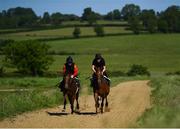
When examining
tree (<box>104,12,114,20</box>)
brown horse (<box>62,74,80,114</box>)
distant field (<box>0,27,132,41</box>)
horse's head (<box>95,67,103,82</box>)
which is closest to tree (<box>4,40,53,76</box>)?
distant field (<box>0,27,132,41</box>)

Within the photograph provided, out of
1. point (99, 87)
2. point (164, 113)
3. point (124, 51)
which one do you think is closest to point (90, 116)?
point (99, 87)

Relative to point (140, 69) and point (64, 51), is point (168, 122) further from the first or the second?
point (64, 51)

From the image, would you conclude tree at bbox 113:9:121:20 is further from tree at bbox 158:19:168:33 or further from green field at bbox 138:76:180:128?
green field at bbox 138:76:180:128

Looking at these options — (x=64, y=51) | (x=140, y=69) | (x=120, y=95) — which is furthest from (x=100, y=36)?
(x=120, y=95)

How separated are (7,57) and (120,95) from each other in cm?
6514

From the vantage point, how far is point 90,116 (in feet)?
68.0

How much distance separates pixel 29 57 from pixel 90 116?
69491mm

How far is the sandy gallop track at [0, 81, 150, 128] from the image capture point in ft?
61.1

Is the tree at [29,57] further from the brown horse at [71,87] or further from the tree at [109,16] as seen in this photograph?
the tree at [109,16]

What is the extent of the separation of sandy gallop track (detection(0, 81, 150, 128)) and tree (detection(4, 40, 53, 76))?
199 ft

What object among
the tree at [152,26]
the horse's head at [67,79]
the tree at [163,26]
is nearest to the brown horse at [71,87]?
the horse's head at [67,79]

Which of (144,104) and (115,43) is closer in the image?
(144,104)

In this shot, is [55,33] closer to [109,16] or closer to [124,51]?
[124,51]

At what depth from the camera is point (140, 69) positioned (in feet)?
246
